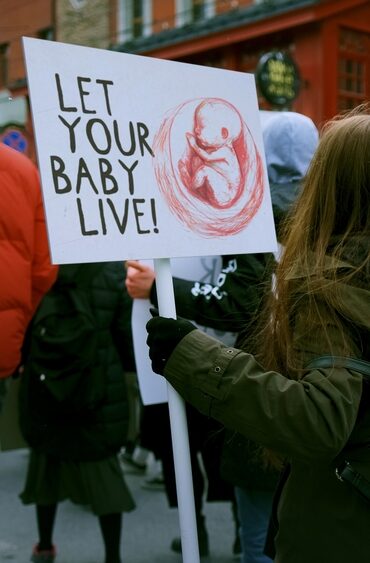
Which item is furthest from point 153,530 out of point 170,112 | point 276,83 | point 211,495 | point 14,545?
point 276,83

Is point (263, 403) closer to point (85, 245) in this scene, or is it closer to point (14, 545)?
point (85, 245)

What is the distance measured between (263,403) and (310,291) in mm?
231

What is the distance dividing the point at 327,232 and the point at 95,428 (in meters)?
2.02

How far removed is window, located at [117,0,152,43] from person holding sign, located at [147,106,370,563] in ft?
37.1

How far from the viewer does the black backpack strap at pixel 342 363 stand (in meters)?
1.49

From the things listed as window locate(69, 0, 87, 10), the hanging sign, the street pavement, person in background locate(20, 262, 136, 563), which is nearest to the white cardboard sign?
person in background locate(20, 262, 136, 563)

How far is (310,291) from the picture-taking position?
1558 mm

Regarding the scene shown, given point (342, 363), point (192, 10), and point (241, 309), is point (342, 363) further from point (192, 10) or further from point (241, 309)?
point (192, 10)

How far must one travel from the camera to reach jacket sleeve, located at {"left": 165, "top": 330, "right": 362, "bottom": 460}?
1464 mm

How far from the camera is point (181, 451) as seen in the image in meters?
1.89

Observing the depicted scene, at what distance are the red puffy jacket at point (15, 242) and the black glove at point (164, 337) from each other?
2.95ft

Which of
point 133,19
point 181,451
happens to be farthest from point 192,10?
point 181,451

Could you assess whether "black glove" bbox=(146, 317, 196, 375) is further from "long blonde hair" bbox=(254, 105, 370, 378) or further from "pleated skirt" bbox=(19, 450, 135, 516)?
"pleated skirt" bbox=(19, 450, 135, 516)

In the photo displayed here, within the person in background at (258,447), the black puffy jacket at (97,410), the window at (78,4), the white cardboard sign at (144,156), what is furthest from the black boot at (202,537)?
the window at (78,4)
